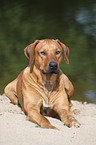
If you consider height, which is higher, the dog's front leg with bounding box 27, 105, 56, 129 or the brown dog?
the brown dog

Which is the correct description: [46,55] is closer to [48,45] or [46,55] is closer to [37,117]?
[48,45]

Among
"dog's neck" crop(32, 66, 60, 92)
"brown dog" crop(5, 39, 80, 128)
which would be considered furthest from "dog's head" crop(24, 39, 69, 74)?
"dog's neck" crop(32, 66, 60, 92)

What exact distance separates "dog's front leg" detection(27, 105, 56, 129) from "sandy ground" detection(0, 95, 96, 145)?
11 centimetres

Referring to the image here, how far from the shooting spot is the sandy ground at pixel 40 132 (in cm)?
384

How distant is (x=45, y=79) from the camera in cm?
505

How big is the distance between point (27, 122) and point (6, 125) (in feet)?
1.32

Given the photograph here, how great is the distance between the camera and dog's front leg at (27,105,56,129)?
4.57 m

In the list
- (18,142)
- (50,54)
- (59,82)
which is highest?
(50,54)

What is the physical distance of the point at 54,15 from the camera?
11016mm

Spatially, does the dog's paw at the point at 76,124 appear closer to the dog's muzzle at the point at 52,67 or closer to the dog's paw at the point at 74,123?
the dog's paw at the point at 74,123

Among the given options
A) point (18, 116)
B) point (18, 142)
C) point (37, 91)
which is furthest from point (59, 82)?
point (18, 142)

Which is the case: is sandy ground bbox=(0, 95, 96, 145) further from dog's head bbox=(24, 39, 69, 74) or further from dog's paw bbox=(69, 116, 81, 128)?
dog's head bbox=(24, 39, 69, 74)

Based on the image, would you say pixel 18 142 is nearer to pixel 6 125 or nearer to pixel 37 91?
pixel 6 125

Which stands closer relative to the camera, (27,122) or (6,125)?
(6,125)
